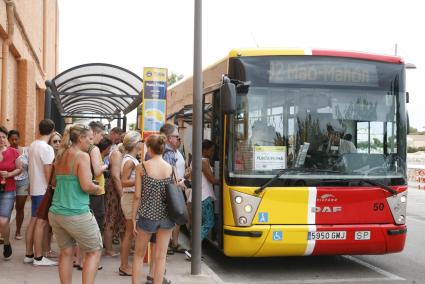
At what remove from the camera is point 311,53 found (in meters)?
7.54

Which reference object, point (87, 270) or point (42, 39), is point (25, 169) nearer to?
point (87, 270)

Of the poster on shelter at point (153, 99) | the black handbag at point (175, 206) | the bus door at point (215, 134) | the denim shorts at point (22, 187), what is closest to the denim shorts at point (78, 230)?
the black handbag at point (175, 206)

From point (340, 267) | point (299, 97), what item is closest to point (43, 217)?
point (299, 97)

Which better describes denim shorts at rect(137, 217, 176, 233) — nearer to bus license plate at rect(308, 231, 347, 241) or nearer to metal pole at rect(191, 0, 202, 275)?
metal pole at rect(191, 0, 202, 275)

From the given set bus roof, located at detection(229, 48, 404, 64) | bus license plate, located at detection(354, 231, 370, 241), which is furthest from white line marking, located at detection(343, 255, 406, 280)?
bus roof, located at detection(229, 48, 404, 64)

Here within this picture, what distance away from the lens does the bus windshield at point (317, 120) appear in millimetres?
7289

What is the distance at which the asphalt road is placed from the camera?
7.42m

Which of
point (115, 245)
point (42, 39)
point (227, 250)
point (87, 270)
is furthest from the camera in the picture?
point (42, 39)

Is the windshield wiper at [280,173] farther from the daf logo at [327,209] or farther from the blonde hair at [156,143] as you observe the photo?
the blonde hair at [156,143]

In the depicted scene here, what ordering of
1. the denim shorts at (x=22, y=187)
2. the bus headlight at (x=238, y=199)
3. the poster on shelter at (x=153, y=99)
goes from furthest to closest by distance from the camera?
1. the denim shorts at (x=22, y=187)
2. the poster on shelter at (x=153, y=99)
3. the bus headlight at (x=238, y=199)

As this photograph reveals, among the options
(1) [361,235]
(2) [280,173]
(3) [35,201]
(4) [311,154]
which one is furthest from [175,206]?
(1) [361,235]

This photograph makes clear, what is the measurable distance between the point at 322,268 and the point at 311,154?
1.80 metres

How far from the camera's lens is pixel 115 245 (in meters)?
9.32

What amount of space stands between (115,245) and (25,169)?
1.88 meters
